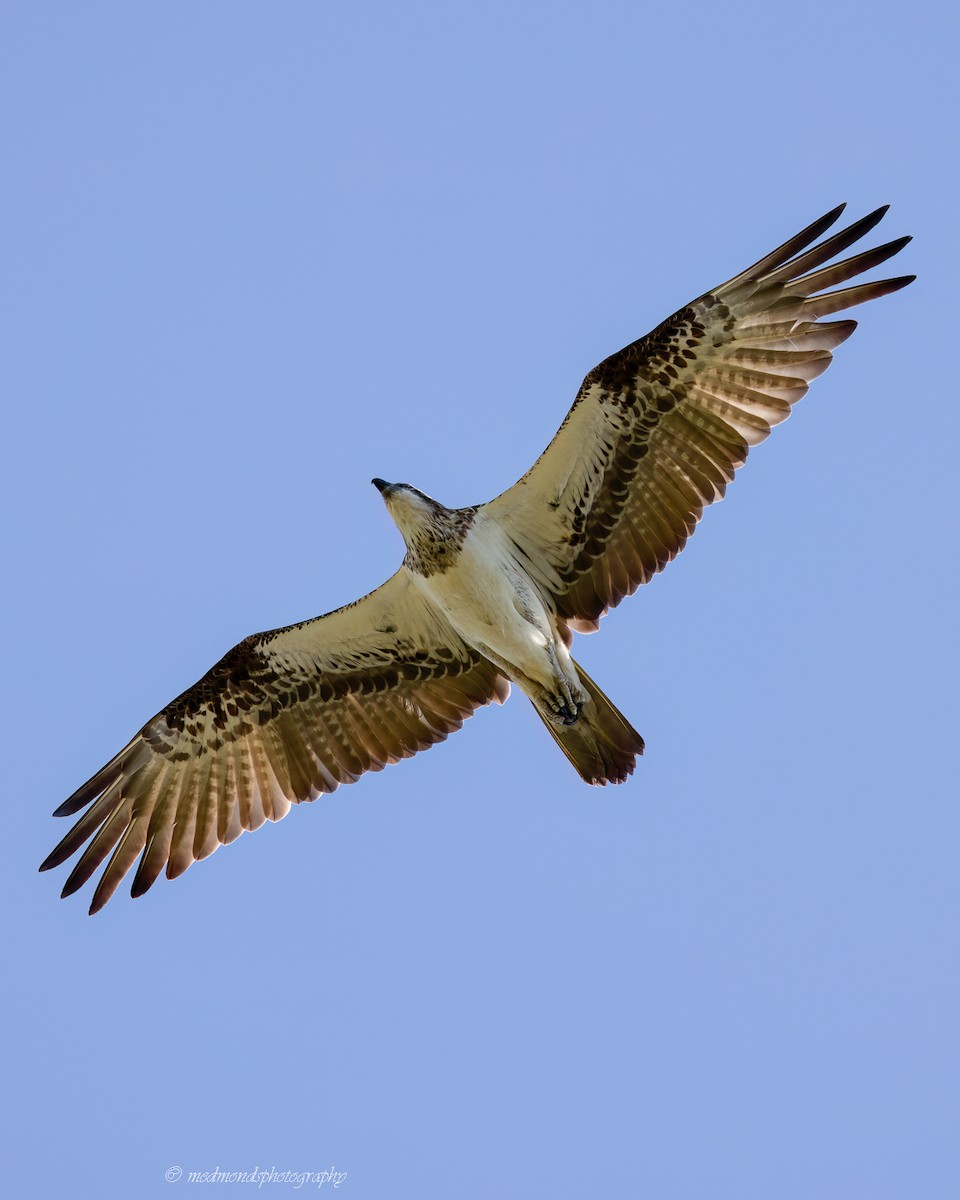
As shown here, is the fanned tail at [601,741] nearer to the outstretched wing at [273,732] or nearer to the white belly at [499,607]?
the white belly at [499,607]

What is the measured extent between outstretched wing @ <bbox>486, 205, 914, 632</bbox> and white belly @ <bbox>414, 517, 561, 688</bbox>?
38cm

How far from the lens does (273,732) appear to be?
42.1 ft

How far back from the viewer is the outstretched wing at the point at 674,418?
1157 centimetres

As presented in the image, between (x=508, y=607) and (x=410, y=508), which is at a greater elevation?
(x=410, y=508)

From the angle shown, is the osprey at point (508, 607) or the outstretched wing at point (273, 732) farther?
the outstretched wing at point (273, 732)

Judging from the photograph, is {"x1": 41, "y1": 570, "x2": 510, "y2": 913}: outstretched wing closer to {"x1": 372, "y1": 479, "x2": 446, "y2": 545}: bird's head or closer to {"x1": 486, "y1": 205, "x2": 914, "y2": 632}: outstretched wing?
{"x1": 372, "y1": 479, "x2": 446, "y2": 545}: bird's head

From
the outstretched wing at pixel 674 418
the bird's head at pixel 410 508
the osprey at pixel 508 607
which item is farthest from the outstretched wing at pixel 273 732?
the outstretched wing at pixel 674 418

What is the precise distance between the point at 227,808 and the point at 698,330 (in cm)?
529

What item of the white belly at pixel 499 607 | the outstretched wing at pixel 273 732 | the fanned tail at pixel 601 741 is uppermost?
the outstretched wing at pixel 273 732

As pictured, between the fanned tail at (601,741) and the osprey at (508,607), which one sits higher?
the osprey at (508,607)

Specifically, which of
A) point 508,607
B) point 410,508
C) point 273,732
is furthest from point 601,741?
point 273,732

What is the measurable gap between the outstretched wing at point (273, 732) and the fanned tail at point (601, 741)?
960 millimetres

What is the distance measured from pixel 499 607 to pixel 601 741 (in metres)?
1.23

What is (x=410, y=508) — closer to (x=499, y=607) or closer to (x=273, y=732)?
(x=499, y=607)
